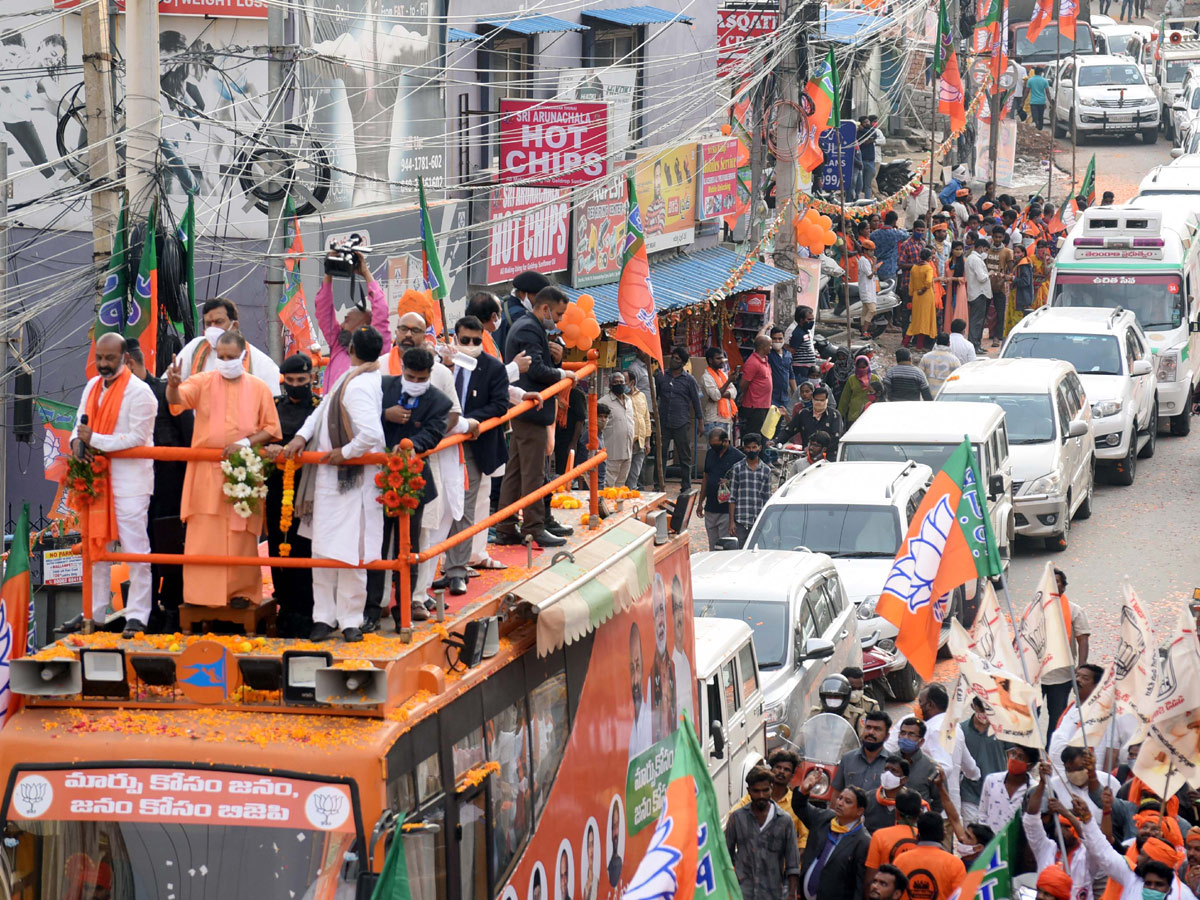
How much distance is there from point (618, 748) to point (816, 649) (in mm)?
4812

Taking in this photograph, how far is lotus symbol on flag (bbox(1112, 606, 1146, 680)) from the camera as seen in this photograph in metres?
11.0

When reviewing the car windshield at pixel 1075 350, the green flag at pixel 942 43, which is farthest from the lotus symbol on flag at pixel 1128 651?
the green flag at pixel 942 43

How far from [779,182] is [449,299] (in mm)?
5971

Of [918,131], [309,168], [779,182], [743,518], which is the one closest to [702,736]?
[743,518]

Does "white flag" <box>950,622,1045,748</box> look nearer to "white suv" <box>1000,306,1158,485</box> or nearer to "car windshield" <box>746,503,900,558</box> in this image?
"car windshield" <box>746,503,900,558</box>

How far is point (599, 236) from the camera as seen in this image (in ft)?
76.1

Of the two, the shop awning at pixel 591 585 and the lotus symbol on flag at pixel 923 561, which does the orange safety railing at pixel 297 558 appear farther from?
the lotus symbol on flag at pixel 923 561

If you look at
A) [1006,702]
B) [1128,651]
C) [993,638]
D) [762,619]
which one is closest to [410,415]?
[1006,702]

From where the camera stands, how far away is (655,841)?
733 cm

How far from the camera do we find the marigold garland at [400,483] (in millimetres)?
7203

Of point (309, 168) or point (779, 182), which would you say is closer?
point (309, 168)

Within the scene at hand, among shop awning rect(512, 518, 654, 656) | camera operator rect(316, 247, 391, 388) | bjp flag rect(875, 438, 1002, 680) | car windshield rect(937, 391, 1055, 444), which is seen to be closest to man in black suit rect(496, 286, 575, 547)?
Answer: shop awning rect(512, 518, 654, 656)

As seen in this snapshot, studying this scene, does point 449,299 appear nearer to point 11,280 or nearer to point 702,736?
point 11,280

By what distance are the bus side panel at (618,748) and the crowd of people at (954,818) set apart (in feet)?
2.47
